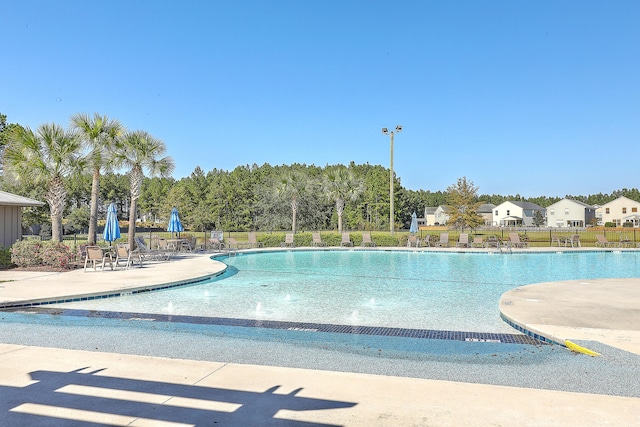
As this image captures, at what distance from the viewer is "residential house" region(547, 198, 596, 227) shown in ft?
223

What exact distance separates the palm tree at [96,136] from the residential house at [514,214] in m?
69.4

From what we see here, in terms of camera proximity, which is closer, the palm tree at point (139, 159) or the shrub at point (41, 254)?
the shrub at point (41, 254)

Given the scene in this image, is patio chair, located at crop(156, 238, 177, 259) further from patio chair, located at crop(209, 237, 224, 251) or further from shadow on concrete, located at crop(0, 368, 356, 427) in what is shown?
shadow on concrete, located at crop(0, 368, 356, 427)

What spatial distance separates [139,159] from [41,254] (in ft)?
23.1

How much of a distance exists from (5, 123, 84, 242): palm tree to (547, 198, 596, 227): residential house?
72.6 m

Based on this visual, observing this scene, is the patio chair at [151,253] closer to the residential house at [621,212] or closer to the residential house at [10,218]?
the residential house at [10,218]

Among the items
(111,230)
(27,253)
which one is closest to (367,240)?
(111,230)

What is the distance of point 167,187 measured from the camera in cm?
7562

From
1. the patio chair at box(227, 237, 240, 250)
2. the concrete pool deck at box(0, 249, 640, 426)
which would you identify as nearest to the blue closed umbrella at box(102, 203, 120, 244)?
the patio chair at box(227, 237, 240, 250)

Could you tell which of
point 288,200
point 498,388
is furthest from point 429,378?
point 288,200

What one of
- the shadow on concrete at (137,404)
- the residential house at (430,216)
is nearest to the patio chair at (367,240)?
the shadow on concrete at (137,404)

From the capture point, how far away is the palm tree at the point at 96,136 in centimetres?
1688

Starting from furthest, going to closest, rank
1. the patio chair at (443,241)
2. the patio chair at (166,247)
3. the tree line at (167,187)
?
the patio chair at (443,241) → the patio chair at (166,247) → the tree line at (167,187)

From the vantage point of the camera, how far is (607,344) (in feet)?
17.4
